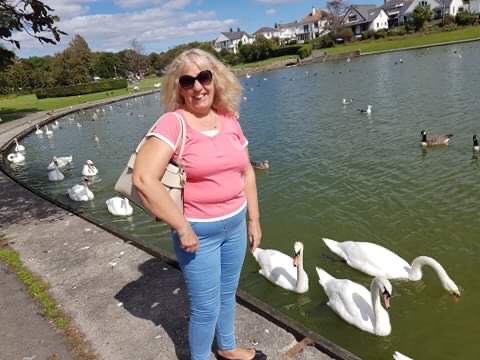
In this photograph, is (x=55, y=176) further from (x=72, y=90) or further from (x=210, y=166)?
(x=72, y=90)

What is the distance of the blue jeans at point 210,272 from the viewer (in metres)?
3.21

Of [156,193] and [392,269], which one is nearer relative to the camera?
[156,193]

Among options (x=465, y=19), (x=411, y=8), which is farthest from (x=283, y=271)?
(x=411, y=8)

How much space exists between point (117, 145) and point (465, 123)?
15.3 metres

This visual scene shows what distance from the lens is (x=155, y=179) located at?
2867mm

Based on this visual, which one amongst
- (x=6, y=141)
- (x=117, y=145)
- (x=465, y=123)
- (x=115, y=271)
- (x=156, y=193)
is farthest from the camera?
(x=6, y=141)

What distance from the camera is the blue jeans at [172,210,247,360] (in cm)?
321

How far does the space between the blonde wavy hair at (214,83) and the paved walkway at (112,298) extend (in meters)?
2.39

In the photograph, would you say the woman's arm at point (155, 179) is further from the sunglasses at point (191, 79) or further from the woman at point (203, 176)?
the sunglasses at point (191, 79)

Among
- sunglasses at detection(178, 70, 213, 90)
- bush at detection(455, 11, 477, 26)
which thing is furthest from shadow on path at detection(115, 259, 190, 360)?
bush at detection(455, 11, 477, 26)

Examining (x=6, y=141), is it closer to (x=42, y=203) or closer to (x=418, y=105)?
(x=42, y=203)

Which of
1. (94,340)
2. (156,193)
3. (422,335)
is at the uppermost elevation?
(156,193)

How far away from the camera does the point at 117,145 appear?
2194 cm

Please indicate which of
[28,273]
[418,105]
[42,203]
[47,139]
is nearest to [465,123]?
[418,105]
